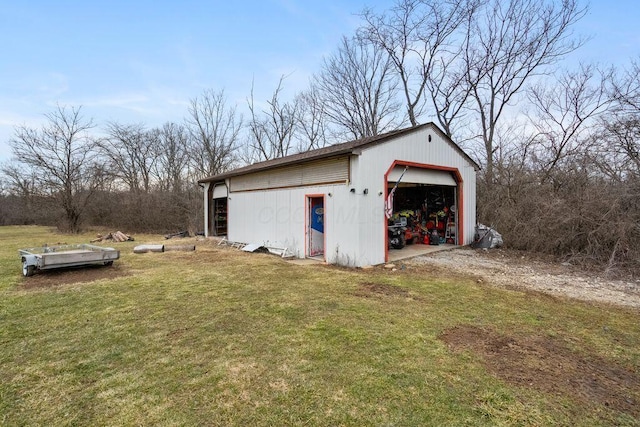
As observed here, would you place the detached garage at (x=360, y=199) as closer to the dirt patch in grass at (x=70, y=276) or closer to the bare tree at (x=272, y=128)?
the dirt patch in grass at (x=70, y=276)

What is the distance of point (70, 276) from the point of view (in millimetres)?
6562

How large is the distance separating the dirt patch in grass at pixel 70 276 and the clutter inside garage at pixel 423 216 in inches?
304

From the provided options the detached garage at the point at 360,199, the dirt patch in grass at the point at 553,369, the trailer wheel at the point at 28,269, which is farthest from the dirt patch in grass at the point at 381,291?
Answer: the trailer wheel at the point at 28,269

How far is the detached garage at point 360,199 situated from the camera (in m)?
7.57

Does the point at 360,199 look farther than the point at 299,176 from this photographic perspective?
No

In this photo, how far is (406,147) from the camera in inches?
336

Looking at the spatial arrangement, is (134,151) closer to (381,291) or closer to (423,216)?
(423,216)

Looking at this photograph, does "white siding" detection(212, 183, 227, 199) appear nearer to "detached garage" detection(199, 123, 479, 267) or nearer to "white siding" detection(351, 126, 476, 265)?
"detached garage" detection(199, 123, 479, 267)

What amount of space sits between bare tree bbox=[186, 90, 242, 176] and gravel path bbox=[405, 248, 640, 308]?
19.3m

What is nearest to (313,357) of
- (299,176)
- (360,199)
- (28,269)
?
(360,199)

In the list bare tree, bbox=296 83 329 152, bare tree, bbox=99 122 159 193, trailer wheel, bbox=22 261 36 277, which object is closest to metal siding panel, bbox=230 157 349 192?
trailer wheel, bbox=22 261 36 277

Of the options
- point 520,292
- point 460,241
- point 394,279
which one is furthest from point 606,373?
point 460,241

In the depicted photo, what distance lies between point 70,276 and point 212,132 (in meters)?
19.7

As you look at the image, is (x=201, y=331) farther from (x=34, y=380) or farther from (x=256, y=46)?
(x=256, y=46)
